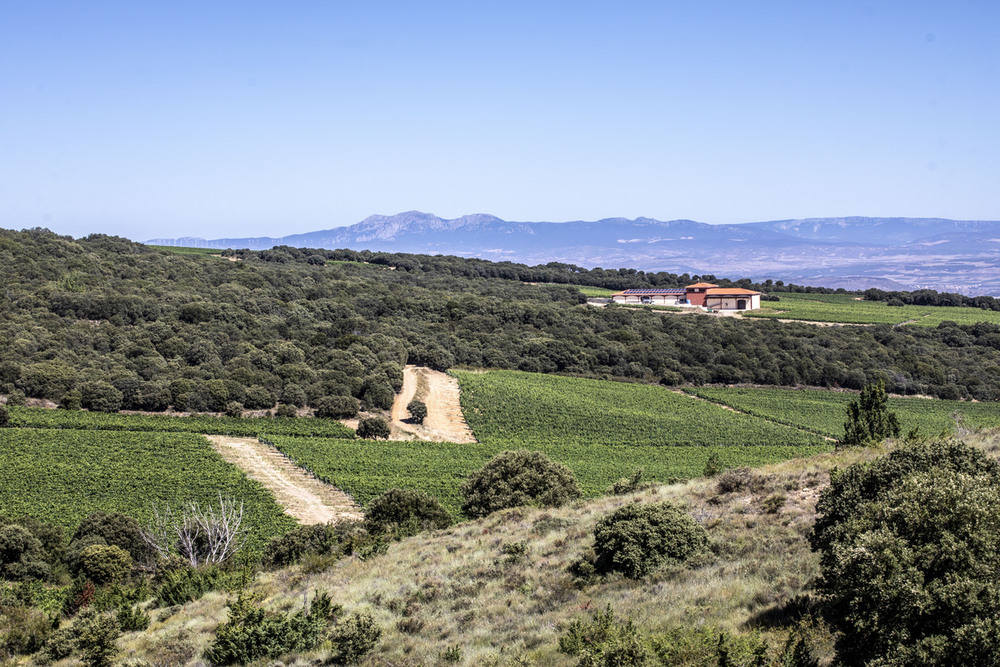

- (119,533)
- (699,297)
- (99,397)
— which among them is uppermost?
(699,297)

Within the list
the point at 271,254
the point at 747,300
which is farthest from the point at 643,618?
the point at 271,254

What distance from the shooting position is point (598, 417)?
48.5 metres

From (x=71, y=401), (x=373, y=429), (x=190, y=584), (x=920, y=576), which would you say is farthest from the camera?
(x=71, y=401)

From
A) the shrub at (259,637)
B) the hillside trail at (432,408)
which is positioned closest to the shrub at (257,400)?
the hillside trail at (432,408)

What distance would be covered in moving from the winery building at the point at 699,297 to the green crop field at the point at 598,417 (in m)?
35.8

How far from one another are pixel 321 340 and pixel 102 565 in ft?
132

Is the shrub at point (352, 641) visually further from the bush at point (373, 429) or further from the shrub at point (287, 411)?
the shrub at point (287, 411)

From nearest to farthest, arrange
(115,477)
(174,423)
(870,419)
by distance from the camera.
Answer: (870,419) → (115,477) → (174,423)

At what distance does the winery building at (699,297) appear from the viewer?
3590 inches

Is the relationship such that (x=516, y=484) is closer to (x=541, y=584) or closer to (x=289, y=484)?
(x=541, y=584)

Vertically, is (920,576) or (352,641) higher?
(920,576)

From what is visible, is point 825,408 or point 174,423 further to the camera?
point 825,408

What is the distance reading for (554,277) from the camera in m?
116

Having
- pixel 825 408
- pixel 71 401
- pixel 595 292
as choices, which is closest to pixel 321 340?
pixel 71 401
